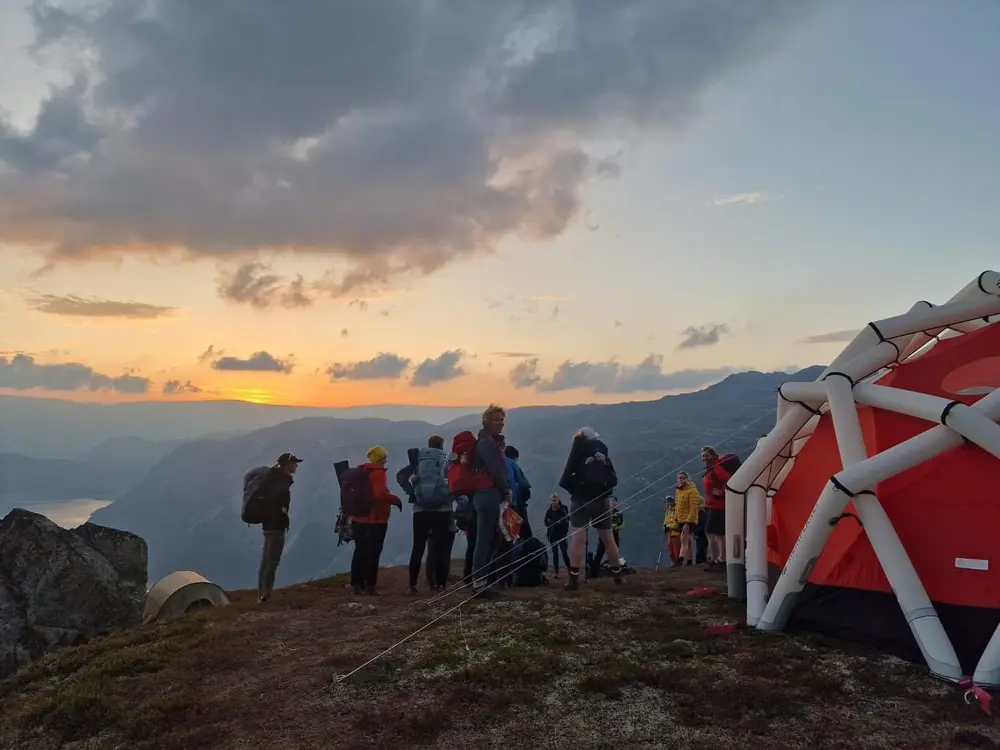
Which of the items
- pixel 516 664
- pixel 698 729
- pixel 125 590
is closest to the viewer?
pixel 698 729

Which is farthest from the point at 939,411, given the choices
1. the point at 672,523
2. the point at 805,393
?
the point at 672,523

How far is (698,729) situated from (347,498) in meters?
7.88

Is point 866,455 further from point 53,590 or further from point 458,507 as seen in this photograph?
point 53,590

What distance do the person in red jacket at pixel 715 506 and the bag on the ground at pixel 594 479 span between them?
3.39 metres

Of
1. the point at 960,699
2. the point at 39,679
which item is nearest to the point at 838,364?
the point at 960,699

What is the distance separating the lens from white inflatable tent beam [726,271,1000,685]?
23.7 ft

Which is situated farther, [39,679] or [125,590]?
[125,590]

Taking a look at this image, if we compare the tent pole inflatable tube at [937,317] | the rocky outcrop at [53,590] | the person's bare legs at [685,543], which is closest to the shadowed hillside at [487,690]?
the rocky outcrop at [53,590]

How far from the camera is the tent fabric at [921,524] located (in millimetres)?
7142

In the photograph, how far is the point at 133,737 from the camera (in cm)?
604

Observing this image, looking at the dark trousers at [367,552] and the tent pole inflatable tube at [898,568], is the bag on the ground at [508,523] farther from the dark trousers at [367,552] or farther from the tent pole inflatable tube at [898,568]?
the tent pole inflatable tube at [898,568]

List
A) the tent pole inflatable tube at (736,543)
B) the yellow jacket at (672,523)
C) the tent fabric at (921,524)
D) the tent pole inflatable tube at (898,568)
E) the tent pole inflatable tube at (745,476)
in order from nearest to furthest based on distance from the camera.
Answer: the tent pole inflatable tube at (898,568) → the tent fabric at (921,524) → the tent pole inflatable tube at (745,476) → the tent pole inflatable tube at (736,543) → the yellow jacket at (672,523)

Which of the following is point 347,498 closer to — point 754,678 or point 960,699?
point 754,678

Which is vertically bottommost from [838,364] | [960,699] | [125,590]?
[125,590]
